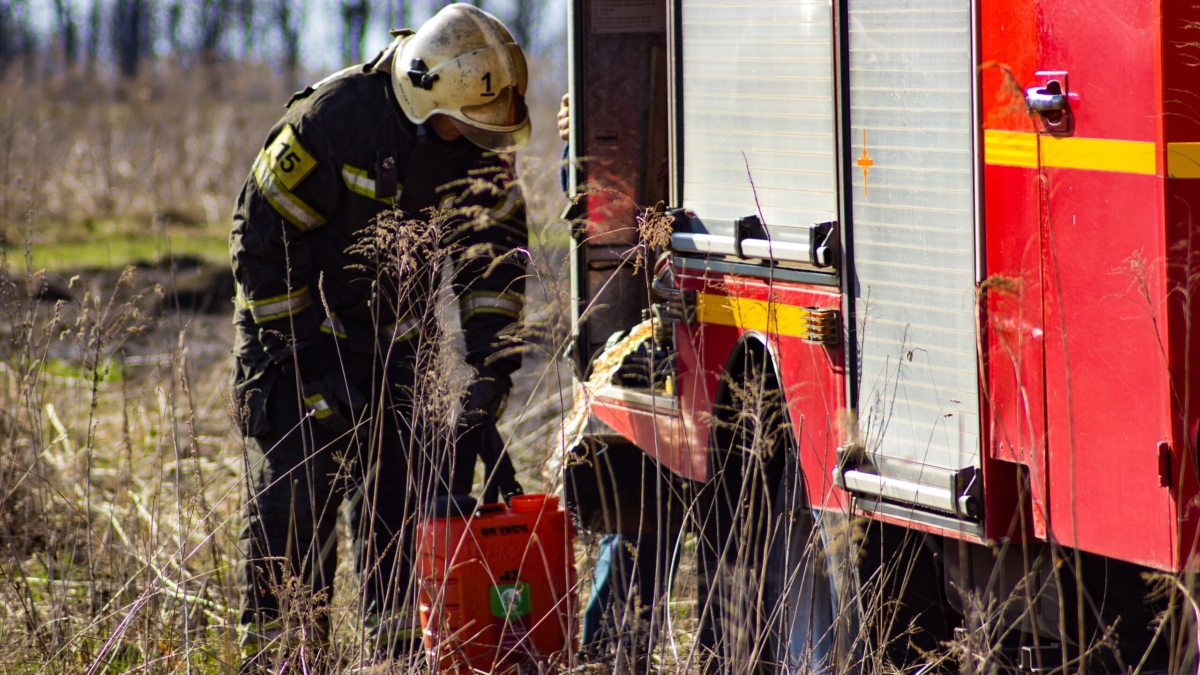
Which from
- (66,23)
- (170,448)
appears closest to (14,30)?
(66,23)

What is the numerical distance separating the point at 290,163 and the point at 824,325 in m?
1.95

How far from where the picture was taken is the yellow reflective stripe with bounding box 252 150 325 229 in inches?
Answer: 167

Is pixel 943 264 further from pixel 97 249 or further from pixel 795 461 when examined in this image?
pixel 97 249

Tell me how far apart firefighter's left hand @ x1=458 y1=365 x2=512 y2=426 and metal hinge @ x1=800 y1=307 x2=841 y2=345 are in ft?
4.10

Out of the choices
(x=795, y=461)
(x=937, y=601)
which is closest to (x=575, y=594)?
(x=795, y=461)

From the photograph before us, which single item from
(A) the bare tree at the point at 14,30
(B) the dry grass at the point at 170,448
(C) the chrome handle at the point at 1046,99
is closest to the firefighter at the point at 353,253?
(B) the dry grass at the point at 170,448

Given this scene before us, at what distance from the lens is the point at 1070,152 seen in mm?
2543

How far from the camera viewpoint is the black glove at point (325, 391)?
4227 mm

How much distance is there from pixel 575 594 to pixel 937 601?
3.23 feet

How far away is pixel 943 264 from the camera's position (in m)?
2.83

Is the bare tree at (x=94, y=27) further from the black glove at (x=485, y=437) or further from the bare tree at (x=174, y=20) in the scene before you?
the black glove at (x=485, y=437)

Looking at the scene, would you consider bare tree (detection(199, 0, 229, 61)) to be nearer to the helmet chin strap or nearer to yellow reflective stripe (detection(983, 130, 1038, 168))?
the helmet chin strap

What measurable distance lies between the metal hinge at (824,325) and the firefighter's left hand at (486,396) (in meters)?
1.25

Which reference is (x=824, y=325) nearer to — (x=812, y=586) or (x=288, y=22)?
(x=812, y=586)
